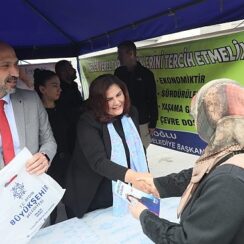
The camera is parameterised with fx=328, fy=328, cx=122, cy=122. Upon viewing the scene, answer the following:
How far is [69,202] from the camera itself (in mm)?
1892

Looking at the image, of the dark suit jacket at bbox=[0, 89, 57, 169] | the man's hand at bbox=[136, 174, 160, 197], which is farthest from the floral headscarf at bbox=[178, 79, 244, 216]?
the dark suit jacket at bbox=[0, 89, 57, 169]

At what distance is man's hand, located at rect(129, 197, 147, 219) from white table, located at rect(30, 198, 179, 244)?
0.35 m

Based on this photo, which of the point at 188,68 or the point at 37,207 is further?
the point at 188,68

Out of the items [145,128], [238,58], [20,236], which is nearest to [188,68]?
[238,58]

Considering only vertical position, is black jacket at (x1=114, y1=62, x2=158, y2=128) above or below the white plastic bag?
above

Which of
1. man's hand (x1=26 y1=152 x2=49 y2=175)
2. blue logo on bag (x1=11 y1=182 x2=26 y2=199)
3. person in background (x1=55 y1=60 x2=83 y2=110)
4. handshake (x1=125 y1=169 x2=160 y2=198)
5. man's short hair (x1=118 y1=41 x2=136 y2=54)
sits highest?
man's short hair (x1=118 y1=41 x2=136 y2=54)

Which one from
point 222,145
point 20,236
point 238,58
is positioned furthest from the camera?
point 238,58

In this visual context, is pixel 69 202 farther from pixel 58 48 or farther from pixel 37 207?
pixel 58 48

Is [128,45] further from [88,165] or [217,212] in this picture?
[217,212]

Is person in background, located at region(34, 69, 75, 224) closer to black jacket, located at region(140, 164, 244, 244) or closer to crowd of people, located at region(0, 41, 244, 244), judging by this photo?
crowd of people, located at region(0, 41, 244, 244)

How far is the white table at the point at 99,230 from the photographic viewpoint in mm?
1546

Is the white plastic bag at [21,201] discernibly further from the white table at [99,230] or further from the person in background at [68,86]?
the person in background at [68,86]

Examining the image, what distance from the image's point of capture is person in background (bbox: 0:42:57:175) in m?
1.53

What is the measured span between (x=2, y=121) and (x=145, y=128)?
2072 mm
